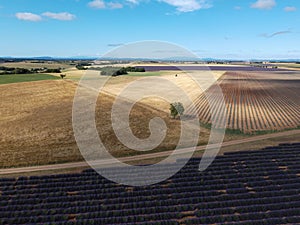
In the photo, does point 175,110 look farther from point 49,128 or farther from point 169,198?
point 169,198

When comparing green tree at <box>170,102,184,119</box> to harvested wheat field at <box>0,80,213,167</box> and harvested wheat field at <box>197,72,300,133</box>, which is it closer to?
harvested wheat field at <box>0,80,213,167</box>

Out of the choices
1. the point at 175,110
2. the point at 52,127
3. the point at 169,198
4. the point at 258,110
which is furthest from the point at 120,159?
the point at 258,110

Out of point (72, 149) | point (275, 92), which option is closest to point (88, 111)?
point (72, 149)

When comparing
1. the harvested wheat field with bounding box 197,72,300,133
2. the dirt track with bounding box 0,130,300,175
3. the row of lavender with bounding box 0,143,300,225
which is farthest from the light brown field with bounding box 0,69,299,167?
the row of lavender with bounding box 0,143,300,225

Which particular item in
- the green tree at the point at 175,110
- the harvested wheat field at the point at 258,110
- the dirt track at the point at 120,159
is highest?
the green tree at the point at 175,110

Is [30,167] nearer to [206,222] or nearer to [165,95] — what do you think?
[206,222]

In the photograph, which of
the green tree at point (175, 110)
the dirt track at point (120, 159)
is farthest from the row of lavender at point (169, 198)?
the green tree at point (175, 110)

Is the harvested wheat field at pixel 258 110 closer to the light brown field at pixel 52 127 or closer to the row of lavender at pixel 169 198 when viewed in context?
the light brown field at pixel 52 127

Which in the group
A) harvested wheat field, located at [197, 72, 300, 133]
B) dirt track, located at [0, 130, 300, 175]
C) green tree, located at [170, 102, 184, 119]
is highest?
green tree, located at [170, 102, 184, 119]

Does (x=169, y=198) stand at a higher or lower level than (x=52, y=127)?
lower
